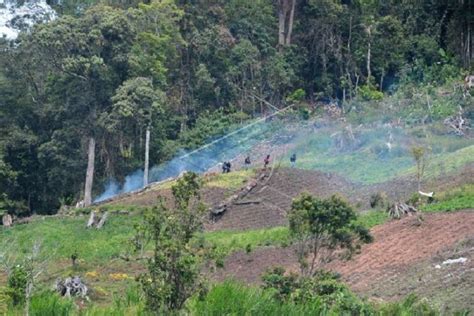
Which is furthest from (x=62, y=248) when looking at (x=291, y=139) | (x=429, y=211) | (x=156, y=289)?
(x=156, y=289)

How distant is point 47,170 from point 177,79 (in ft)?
27.3

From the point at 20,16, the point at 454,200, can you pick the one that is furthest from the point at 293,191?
the point at 20,16

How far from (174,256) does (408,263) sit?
30.2ft

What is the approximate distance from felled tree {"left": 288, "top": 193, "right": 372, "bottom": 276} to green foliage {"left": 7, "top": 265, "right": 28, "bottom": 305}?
17.9ft

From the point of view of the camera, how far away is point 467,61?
131 ft

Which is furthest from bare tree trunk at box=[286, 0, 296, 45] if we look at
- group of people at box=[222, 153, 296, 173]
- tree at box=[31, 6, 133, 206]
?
group of people at box=[222, 153, 296, 173]

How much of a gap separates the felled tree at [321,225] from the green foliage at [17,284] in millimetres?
5449

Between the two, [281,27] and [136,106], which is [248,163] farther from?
[281,27]

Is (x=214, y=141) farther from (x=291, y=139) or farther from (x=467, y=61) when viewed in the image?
(x=467, y=61)

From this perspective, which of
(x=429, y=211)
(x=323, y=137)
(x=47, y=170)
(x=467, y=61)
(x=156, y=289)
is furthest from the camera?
(x=467, y=61)

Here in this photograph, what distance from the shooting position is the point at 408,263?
64.2 feet

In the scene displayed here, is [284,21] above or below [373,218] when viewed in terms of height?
above

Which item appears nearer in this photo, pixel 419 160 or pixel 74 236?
pixel 419 160

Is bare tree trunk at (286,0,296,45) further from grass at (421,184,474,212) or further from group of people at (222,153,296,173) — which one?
grass at (421,184,474,212)
